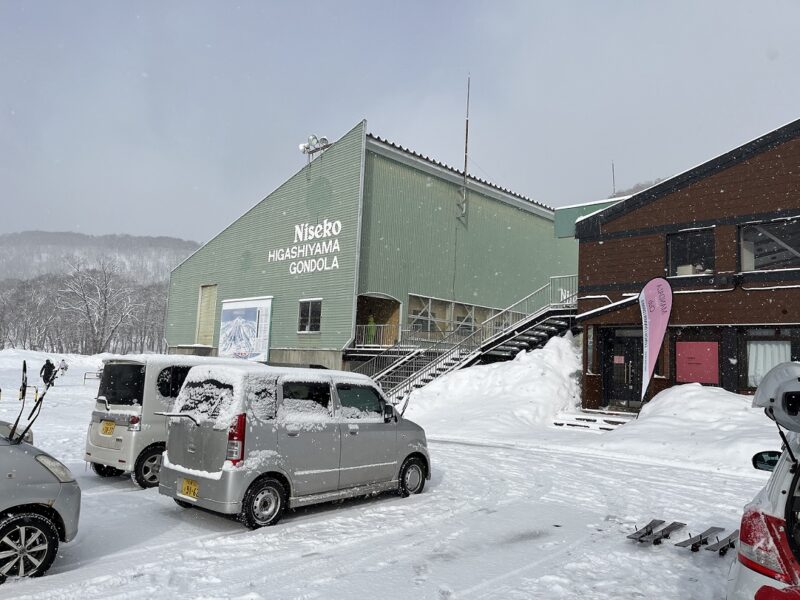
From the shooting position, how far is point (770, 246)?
1816 centimetres

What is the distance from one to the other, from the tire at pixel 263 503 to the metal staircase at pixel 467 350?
51.9 ft

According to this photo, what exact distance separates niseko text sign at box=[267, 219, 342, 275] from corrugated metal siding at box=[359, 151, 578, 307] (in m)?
1.72

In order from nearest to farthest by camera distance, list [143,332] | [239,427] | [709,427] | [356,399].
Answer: [239,427] < [356,399] < [709,427] < [143,332]

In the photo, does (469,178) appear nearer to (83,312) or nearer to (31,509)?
(31,509)

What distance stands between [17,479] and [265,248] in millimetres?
28297

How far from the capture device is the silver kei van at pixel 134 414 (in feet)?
28.3

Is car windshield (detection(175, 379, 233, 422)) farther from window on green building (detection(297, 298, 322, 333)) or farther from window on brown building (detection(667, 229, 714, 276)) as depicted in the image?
window on green building (detection(297, 298, 322, 333))

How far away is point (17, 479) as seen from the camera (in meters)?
4.95

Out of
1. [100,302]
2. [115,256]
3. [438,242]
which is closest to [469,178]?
[438,242]

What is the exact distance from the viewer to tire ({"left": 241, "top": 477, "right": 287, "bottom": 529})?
22.0 feet

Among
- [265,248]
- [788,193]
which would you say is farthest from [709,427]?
[265,248]

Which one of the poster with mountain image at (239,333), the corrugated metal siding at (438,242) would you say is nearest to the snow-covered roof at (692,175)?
the corrugated metal siding at (438,242)

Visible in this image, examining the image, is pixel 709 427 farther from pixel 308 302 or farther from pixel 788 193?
pixel 308 302

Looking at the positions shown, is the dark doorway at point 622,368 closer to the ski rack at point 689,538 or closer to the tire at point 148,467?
the ski rack at point 689,538
